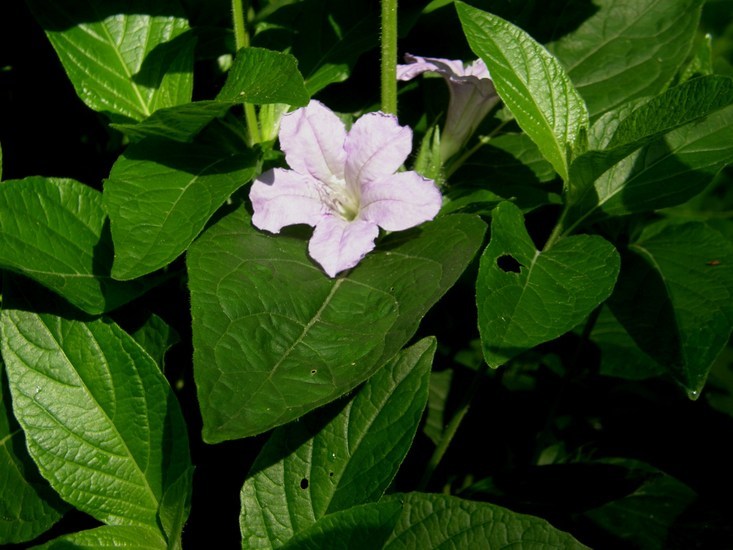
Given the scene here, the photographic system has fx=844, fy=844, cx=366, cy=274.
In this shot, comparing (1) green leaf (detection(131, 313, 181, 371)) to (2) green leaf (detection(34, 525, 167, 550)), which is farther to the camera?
(1) green leaf (detection(131, 313, 181, 371))

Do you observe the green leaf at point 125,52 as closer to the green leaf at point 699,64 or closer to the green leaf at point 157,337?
the green leaf at point 157,337

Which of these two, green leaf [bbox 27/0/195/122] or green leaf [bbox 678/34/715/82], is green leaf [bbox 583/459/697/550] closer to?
green leaf [bbox 678/34/715/82]

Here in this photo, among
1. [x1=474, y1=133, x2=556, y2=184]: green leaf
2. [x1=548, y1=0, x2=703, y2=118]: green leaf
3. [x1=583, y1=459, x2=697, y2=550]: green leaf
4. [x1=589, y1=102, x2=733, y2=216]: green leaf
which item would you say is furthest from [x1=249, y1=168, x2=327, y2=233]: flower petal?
[x1=583, y1=459, x2=697, y2=550]: green leaf

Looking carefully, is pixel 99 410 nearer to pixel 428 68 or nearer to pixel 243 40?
pixel 243 40

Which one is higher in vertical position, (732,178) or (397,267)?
(397,267)

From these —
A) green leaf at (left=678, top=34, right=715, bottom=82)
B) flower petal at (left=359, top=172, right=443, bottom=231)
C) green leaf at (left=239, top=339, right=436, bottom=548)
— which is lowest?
green leaf at (left=239, top=339, right=436, bottom=548)

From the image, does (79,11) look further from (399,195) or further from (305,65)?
(399,195)

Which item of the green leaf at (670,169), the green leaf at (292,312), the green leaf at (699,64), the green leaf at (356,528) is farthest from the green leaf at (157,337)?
the green leaf at (699,64)

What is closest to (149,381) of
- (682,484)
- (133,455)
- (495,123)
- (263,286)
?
(133,455)
